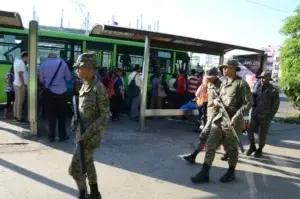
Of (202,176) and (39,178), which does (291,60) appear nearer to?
(202,176)

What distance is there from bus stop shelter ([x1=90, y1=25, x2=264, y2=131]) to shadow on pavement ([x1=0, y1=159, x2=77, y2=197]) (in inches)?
160

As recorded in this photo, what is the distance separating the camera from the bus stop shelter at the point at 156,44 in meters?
9.23

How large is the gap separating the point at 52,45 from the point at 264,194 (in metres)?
8.44

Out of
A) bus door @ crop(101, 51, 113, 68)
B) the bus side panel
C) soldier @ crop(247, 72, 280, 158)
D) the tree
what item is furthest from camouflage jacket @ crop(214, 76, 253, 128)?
the tree

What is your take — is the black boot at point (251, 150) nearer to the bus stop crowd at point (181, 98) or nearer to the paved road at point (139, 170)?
the bus stop crowd at point (181, 98)

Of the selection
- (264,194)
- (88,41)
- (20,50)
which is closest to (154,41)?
(88,41)

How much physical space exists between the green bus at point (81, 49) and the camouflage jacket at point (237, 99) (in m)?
6.36

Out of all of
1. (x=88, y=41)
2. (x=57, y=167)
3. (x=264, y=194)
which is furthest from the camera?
(x=88, y=41)

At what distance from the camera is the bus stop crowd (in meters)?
5.45

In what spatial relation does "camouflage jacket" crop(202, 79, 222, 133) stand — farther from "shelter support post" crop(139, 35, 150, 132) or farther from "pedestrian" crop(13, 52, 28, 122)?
"pedestrian" crop(13, 52, 28, 122)

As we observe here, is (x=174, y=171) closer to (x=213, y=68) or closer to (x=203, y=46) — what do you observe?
(x=213, y=68)

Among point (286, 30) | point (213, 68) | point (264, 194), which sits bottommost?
point (264, 194)

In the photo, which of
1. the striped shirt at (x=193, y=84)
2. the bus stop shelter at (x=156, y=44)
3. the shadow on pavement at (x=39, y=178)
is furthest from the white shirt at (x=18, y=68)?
the striped shirt at (x=193, y=84)

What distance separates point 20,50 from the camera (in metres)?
11.3
